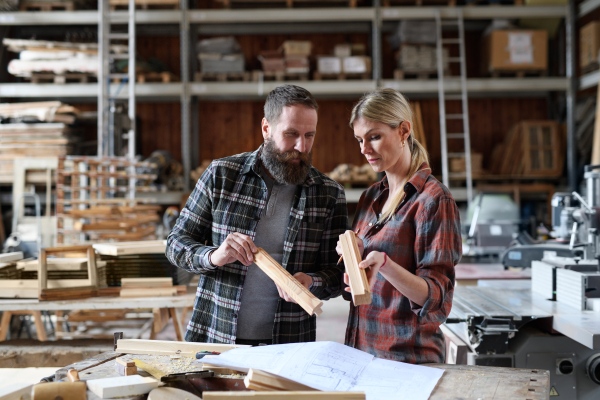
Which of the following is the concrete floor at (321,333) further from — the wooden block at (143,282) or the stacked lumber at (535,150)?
the stacked lumber at (535,150)

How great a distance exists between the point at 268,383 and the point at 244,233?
77cm

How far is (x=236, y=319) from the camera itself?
1.90 m

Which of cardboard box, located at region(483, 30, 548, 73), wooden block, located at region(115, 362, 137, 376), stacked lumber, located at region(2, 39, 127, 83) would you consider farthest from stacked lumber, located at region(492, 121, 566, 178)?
wooden block, located at region(115, 362, 137, 376)

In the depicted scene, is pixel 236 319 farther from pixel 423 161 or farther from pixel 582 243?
pixel 582 243

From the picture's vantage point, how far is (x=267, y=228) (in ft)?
Result: 6.59

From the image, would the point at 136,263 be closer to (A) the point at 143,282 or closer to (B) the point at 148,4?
(A) the point at 143,282

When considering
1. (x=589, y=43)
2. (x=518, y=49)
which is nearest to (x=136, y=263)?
(x=518, y=49)

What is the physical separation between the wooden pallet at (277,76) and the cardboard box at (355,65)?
572 mm

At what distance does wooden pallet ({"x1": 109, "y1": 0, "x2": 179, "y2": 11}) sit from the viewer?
23.5ft

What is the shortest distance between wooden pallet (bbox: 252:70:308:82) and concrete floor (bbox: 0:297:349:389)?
3.23 m

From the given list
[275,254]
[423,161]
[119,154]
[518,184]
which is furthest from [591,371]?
[518,184]

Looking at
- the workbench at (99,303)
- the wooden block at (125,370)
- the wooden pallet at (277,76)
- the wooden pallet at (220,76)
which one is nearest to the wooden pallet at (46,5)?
the wooden pallet at (220,76)

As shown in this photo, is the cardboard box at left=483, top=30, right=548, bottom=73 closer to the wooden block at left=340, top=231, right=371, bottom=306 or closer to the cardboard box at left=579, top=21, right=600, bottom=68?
the cardboard box at left=579, top=21, right=600, bottom=68

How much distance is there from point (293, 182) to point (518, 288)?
1919mm
